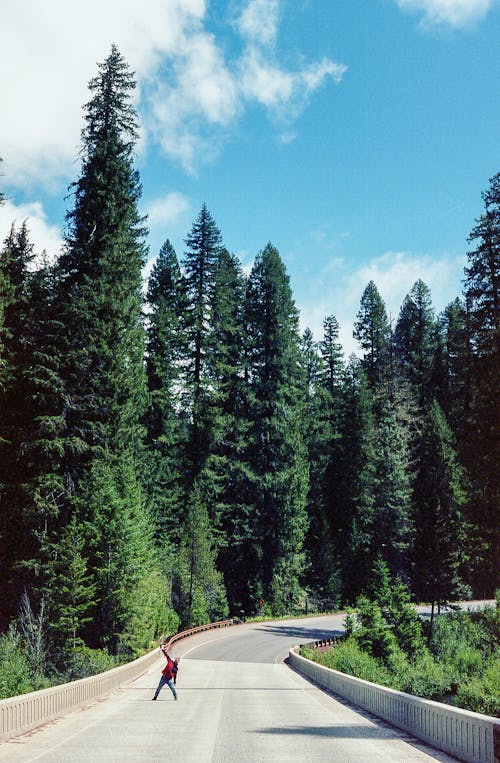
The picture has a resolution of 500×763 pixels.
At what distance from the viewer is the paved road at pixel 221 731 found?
31.7 ft

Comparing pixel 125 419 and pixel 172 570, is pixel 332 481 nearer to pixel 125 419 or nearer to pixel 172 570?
pixel 172 570

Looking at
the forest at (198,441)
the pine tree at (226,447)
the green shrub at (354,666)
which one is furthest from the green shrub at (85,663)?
the pine tree at (226,447)

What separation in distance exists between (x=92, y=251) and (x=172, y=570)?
23.0 metres

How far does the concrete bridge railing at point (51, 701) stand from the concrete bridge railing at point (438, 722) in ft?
23.9

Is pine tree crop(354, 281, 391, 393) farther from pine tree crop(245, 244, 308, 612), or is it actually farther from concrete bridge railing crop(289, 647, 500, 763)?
concrete bridge railing crop(289, 647, 500, 763)

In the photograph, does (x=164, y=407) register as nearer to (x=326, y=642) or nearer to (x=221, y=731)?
(x=326, y=642)

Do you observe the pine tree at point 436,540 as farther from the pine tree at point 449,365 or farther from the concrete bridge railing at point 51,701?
the concrete bridge railing at point 51,701

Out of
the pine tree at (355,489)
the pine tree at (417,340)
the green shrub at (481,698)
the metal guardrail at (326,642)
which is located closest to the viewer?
the green shrub at (481,698)

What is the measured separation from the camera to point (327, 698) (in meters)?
19.7

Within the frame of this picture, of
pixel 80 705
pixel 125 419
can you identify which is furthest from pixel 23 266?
pixel 80 705

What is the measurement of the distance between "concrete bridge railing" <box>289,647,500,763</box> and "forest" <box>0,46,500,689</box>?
12.3m

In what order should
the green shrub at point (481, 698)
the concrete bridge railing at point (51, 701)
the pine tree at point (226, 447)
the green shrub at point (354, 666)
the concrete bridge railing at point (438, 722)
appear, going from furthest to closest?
the pine tree at point (226, 447)
the green shrub at point (354, 666)
the green shrub at point (481, 698)
the concrete bridge railing at point (51, 701)
the concrete bridge railing at point (438, 722)

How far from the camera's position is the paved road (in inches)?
381

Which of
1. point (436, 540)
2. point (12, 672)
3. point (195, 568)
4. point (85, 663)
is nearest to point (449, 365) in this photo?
point (436, 540)
